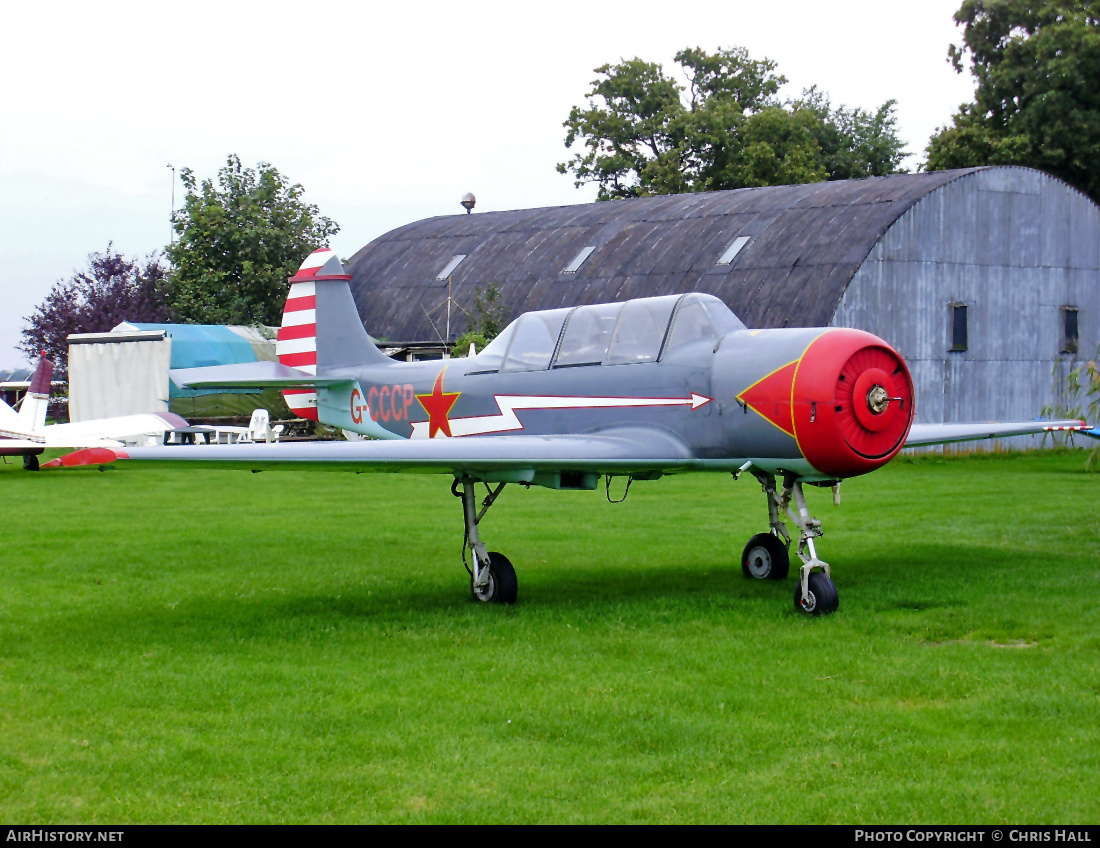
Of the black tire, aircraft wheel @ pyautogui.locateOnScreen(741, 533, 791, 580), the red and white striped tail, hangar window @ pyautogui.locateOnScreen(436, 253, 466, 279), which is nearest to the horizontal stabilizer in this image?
the red and white striped tail

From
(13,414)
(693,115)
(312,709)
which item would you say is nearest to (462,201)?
(693,115)

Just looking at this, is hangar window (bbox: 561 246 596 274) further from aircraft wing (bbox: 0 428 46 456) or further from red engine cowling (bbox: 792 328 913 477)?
red engine cowling (bbox: 792 328 913 477)

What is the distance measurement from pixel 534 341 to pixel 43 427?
65.6 feet

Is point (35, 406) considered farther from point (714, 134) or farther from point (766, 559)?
point (714, 134)

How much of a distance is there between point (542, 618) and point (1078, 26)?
39831mm

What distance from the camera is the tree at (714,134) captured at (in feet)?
174

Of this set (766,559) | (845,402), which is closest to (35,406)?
(766,559)

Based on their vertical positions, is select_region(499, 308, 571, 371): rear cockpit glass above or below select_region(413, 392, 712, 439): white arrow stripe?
above

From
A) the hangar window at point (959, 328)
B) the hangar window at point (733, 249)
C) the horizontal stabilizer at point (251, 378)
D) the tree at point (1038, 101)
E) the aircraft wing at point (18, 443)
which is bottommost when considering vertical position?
the aircraft wing at point (18, 443)

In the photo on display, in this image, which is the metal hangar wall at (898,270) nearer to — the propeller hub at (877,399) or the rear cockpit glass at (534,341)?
the rear cockpit glass at (534,341)

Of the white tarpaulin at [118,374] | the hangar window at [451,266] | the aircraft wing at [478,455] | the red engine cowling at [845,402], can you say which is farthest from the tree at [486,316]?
the red engine cowling at [845,402]

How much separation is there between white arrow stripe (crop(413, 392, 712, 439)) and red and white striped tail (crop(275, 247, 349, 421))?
257 centimetres

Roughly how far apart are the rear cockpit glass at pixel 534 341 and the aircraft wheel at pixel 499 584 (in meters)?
1.82

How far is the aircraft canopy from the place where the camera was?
993 centimetres
